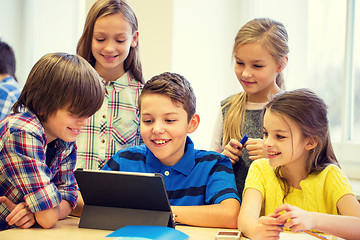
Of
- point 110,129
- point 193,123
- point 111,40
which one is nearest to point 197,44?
point 111,40

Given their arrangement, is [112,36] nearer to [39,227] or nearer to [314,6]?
[39,227]

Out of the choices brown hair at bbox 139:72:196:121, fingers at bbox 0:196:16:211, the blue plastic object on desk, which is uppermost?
brown hair at bbox 139:72:196:121

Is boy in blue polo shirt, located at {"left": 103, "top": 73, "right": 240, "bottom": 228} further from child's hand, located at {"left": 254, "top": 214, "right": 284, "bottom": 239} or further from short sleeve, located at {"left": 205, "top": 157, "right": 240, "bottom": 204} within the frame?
child's hand, located at {"left": 254, "top": 214, "right": 284, "bottom": 239}

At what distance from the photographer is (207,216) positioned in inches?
55.0

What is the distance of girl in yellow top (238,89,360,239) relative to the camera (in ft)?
4.62

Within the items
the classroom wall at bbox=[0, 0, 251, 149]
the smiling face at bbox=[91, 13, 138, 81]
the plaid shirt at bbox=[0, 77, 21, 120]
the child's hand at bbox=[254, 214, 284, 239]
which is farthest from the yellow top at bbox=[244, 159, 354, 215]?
the plaid shirt at bbox=[0, 77, 21, 120]

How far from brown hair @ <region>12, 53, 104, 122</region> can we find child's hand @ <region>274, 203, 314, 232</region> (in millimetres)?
679

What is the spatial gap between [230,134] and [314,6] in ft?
3.85

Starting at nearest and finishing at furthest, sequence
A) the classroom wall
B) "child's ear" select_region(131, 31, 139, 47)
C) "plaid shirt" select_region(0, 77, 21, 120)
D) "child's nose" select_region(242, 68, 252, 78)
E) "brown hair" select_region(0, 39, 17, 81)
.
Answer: "child's nose" select_region(242, 68, 252, 78)
"child's ear" select_region(131, 31, 139, 47)
the classroom wall
"plaid shirt" select_region(0, 77, 21, 120)
"brown hair" select_region(0, 39, 17, 81)

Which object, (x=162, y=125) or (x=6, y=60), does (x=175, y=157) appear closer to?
(x=162, y=125)

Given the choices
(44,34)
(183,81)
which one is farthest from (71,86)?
(44,34)

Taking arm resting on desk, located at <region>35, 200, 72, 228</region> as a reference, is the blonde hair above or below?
above

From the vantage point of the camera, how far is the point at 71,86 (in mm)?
1392

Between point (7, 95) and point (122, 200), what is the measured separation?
1931 millimetres
